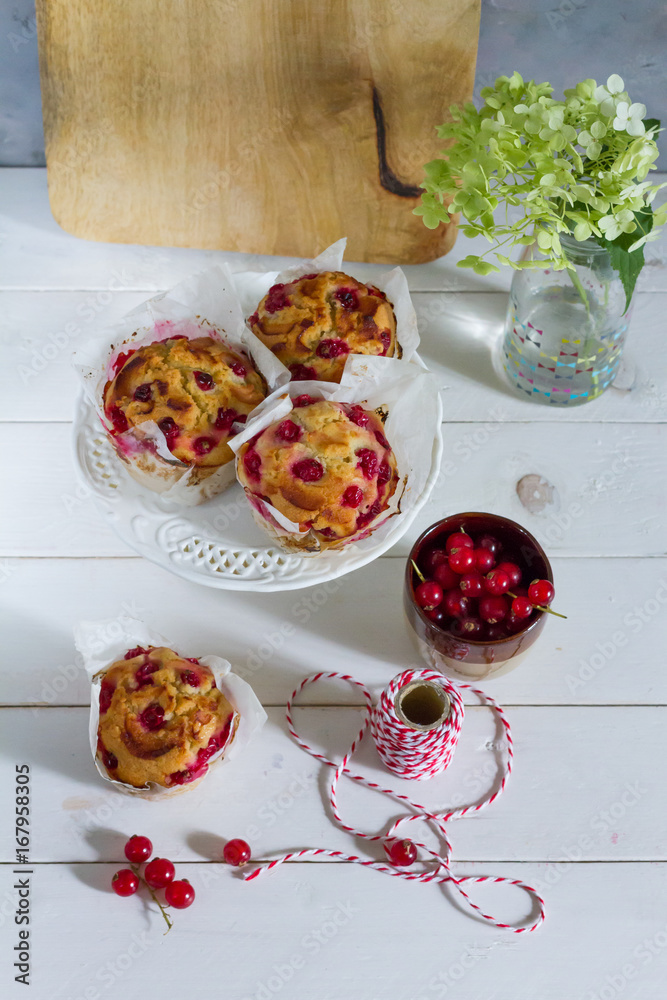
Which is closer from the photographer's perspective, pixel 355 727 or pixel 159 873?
pixel 159 873

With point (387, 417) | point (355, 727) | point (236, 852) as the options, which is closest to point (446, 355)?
point (387, 417)

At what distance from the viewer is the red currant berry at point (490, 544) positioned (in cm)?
138

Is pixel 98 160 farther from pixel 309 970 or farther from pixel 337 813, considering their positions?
pixel 309 970

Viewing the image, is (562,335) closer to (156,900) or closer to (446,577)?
(446,577)

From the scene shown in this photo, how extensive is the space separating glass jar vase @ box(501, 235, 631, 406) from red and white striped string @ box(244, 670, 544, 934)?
2.01 feet

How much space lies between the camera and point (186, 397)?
1377mm

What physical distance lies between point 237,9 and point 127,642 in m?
1.17

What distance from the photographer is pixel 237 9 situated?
163cm

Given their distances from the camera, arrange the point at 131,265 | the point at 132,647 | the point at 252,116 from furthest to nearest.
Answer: the point at 131,265, the point at 252,116, the point at 132,647

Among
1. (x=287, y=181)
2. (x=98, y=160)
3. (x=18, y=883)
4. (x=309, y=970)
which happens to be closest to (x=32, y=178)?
(x=98, y=160)

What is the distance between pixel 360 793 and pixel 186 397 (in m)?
0.70

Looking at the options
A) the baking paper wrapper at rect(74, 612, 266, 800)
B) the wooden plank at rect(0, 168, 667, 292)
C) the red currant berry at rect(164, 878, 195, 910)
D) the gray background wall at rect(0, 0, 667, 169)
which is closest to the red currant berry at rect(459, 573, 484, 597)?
the baking paper wrapper at rect(74, 612, 266, 800)

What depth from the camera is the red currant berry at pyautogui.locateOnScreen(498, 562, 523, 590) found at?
1.34 metres

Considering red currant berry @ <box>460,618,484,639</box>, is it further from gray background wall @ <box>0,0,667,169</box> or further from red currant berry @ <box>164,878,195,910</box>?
gray background wall @ <box>0,0,667,169</box>
